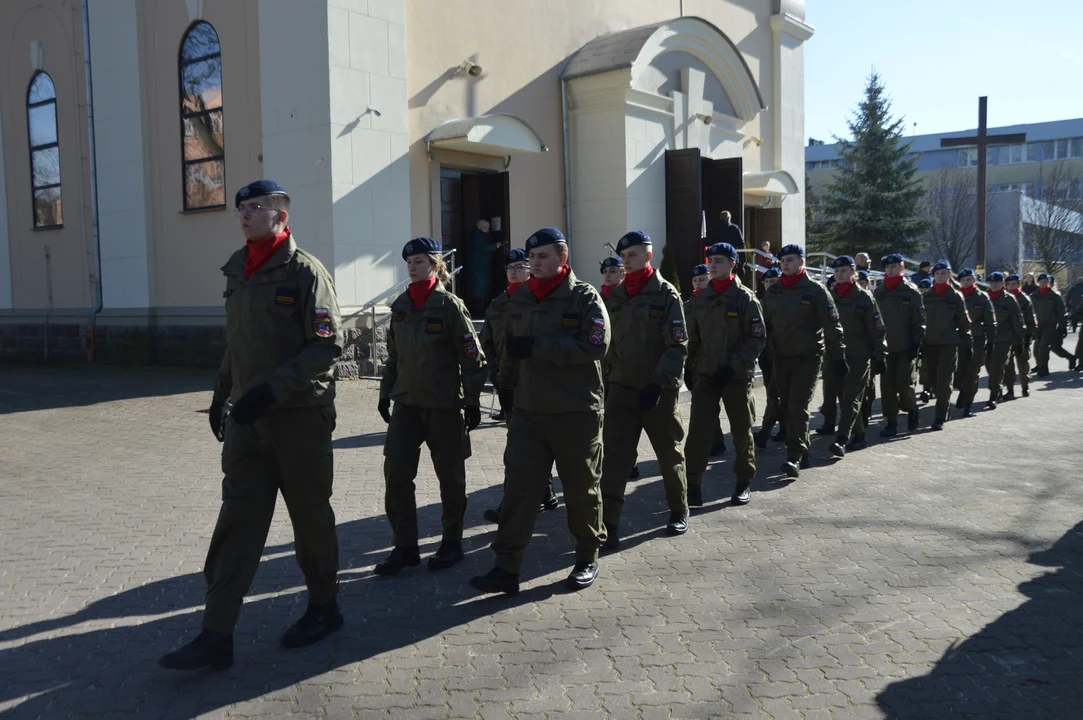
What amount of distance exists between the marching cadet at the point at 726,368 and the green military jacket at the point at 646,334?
118 cm

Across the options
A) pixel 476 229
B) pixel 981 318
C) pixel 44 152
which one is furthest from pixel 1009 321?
pixel 44 152

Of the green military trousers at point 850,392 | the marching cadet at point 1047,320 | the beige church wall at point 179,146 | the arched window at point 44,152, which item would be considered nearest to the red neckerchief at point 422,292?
the green military trousers at point 850,392

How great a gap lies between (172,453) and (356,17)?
7.65m

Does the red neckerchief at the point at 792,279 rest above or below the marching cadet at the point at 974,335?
above

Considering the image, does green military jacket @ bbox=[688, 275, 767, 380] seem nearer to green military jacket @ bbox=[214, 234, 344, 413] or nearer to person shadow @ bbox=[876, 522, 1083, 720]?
person shadow @ bbox=[876, 522, 1083, 720]

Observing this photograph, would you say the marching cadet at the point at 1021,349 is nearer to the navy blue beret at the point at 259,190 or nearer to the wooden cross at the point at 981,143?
the wooden cross at the point at 981,143

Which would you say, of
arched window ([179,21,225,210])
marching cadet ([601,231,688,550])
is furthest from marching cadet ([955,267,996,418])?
arched window ([179,21,225,210])

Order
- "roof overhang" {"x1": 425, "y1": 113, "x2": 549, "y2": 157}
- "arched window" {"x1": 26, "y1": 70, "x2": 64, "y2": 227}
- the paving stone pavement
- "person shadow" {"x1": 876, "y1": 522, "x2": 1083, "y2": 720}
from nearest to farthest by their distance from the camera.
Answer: "person shadow" {"x1": 876, "y1": 522, "x2": 1083, "y2": 720} → the paving stone pavement → "roof overhang" {"x1": 425, "y1": 113, "x2": 549, "y2": 157} → "arched window" {"x1": 26, "y1": 70, "x2": 64, "y2": 227}

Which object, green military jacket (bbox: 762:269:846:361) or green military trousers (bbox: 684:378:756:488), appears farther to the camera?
green military jacket (bbox: 762:269:846:361)

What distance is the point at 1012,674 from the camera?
13.5 ft

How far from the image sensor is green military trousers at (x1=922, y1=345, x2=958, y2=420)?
11508 mm

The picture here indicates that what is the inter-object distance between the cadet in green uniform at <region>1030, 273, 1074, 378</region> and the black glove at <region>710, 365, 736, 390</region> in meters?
13.0

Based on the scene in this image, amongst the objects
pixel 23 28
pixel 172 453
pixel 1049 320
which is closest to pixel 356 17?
pixel 172 453

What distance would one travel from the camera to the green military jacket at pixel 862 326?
32.3 ft
